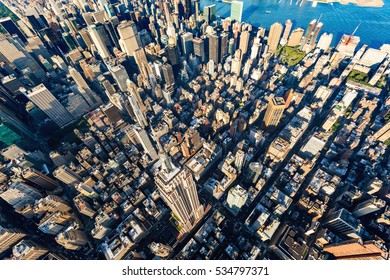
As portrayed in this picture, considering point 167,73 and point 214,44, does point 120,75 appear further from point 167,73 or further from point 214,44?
point 214,44

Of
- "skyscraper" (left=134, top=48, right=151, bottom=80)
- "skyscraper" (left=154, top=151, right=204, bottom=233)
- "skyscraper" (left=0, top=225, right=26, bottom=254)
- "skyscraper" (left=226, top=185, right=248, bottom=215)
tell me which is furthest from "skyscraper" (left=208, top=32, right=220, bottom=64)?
"skyscraper" (left=0, top=225, right=26, bottom=254)

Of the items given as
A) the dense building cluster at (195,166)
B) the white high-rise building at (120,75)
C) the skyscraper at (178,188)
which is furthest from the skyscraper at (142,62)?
the skyscraper at (178,188)

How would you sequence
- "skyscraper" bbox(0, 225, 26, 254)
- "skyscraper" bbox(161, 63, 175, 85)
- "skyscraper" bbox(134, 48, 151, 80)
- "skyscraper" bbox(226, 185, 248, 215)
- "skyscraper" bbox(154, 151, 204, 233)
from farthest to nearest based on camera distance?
1. "skyscraper" bbox(134, 48, 151, 80)
2. "skyscraper" bbox(161, 63, 175, 85)
3. "skyscraper" bbox(226, 185, 248, 215)
4. "skyscraper" bbox(0, 225, 26, 254)
5. "skyscraper" bbox(154, 151, 204, 233)

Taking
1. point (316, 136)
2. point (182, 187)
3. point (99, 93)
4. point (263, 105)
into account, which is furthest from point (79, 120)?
point (316, 136)

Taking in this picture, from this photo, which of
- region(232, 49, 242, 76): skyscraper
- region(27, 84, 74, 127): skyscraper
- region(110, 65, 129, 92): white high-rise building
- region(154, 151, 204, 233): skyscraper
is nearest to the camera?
region(154, 151, 204, 233): skyscraper

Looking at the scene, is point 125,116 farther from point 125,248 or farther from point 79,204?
point 125,248

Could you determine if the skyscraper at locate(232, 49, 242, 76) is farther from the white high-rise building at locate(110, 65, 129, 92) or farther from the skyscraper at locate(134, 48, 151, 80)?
the white high-rise building at locate(110, 65, 129, 92)
